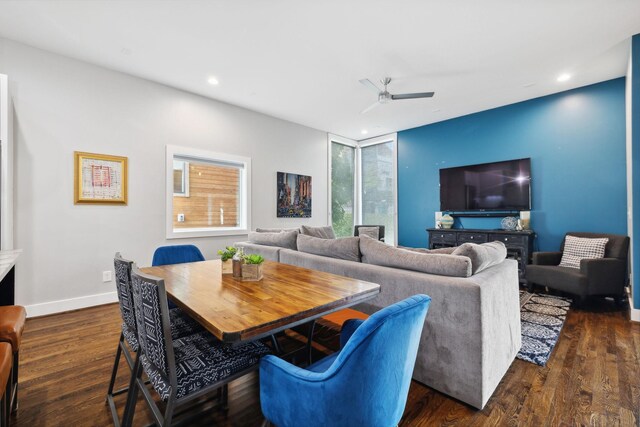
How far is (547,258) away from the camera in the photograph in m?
3.94

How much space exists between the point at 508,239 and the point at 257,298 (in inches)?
177

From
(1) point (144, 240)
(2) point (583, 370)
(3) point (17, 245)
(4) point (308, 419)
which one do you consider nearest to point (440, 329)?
(4) point (308, 419)

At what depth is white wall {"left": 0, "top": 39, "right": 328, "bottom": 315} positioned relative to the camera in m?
3.02

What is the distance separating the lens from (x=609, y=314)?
10.3 ft

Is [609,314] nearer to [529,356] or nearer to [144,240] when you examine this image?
[529,356]

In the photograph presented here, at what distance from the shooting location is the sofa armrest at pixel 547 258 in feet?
12.9

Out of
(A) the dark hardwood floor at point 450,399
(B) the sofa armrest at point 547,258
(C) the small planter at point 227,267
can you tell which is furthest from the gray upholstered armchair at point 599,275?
(C) the small planter at point 227,267

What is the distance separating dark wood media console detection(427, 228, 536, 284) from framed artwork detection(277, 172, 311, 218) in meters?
2.74

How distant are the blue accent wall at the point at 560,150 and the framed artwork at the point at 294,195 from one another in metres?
2.67

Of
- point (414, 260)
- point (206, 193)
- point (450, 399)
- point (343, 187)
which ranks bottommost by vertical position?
point (450, 399)

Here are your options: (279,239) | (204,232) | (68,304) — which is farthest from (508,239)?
(68,304)

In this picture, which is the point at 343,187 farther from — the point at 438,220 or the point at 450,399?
the point at 450,399

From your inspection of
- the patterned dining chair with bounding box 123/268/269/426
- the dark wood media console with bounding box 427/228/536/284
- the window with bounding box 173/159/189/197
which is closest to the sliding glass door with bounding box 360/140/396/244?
the dark wood media console with bounding box 427/228/536/284

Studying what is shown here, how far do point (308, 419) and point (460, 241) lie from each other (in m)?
4.69
